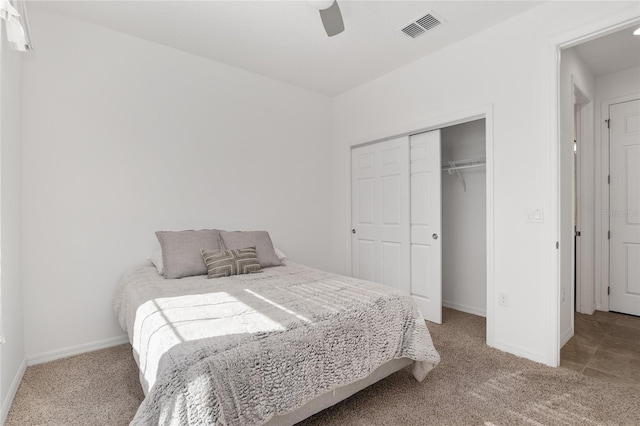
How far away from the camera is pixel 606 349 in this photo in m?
2.67

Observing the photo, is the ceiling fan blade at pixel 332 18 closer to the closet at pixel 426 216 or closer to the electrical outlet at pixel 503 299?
the closet at pixel 426 216

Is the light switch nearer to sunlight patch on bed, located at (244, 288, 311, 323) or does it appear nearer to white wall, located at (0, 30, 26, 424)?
sunlight patch on bed, located at (244, 288, 311, 323)

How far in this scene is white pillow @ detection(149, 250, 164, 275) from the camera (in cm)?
265

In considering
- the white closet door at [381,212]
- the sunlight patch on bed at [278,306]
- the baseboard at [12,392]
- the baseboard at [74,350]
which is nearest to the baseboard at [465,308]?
the white closet door at [381,212]

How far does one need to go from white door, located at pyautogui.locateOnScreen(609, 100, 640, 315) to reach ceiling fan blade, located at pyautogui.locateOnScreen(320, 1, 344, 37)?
3.34m

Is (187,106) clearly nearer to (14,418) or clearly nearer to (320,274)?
(320,274)

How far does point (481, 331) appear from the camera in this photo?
305 centimetres

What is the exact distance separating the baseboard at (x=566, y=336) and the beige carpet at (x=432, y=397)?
0.55 metres

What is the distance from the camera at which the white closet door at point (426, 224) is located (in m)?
3.30

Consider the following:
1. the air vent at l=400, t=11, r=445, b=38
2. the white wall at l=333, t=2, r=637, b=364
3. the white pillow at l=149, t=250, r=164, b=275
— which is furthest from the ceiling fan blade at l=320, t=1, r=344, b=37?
the white pillow at l=149, t=250, r=164, b=275

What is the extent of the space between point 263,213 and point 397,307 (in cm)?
213

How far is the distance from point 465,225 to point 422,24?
2.17m

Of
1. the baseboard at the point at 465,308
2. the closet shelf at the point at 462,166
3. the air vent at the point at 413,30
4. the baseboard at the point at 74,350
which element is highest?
the air vent at the point at 413,30

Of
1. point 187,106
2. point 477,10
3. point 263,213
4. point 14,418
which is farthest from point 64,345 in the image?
point 477,10
